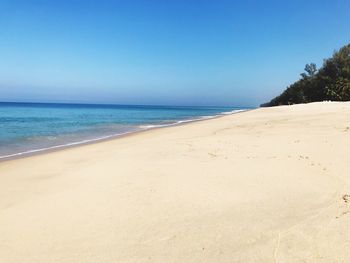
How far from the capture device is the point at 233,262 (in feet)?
10.6

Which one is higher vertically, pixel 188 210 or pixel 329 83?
pixel 329 83

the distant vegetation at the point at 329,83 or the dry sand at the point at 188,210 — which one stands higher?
the distant vegetation at the point at 329,83

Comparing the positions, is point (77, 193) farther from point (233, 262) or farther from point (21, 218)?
point (233, 262)

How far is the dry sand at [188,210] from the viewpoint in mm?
3525

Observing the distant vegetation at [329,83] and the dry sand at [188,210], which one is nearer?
the dry sand at [188,210]

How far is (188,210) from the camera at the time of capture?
467 centimetres

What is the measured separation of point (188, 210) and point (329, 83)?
181 feet

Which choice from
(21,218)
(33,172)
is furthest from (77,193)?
(33,172)

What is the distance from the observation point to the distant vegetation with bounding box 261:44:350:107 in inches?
1986

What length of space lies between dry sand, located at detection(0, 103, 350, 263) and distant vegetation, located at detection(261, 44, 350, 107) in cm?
4699

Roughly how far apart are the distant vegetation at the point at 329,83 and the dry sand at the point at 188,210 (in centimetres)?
4699

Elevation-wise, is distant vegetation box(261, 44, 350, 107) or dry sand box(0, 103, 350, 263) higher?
distant vegetation box(261, 44, 350, 107)

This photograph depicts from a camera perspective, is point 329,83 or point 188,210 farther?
point 329,83

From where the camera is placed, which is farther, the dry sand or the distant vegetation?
the distant vegetation
